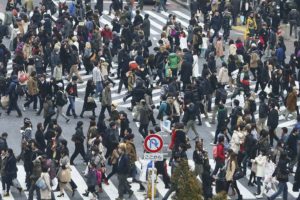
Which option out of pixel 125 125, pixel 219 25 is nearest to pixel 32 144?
pixel 125 125

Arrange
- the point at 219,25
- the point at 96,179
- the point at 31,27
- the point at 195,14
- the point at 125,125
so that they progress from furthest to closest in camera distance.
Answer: the point at 195,14
the point at 219,25
the point at 31,27
the point at 125,125
the point at 96,179

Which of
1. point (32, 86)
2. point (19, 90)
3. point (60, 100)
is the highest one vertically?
point (32, 86)

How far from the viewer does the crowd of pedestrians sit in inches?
1271

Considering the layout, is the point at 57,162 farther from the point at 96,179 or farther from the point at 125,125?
the point at 125,125

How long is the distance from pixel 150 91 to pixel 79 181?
650 centimetres

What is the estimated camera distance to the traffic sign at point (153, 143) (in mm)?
30219

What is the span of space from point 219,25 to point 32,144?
2118 cm

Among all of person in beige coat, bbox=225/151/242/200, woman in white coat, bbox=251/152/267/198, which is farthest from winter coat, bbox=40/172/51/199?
woman in white coat, bbox=251/152/267/198

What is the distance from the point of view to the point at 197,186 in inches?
972

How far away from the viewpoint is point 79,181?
33.7 m

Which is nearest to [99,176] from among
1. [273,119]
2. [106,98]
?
[106,98]

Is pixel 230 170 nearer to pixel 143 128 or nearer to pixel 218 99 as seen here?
pixel 143 128

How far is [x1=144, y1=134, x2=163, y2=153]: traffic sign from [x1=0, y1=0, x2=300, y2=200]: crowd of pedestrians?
1.12m

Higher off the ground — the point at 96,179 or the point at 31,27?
the point at 31,27
